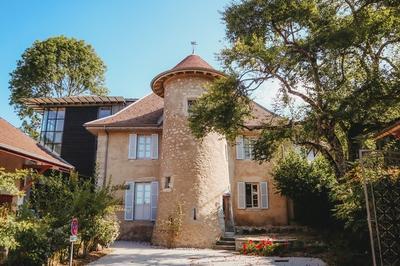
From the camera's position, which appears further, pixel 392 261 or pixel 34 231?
pixel 34 231

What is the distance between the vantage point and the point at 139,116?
60.8ft

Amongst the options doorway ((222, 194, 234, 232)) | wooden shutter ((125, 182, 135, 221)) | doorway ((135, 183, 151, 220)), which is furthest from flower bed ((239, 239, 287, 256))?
wooden shutter ((125, 182, 135, 221))

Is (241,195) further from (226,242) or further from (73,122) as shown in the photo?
(73,122)

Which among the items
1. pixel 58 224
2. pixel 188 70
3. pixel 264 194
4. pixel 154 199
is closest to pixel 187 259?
pixel 58 224

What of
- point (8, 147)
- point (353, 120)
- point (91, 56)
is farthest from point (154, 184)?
point (91, 56)

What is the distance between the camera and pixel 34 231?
7.75 m

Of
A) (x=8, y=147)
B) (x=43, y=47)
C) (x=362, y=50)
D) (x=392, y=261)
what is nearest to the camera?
(x=392, y=261)

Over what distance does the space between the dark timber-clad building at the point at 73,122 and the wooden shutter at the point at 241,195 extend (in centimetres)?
904

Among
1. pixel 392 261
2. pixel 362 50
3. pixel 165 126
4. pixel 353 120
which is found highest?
pixel 362 50

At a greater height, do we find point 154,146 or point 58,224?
point 154,146

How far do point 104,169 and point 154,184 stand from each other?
2.83 m

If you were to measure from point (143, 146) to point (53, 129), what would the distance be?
7.35 metres

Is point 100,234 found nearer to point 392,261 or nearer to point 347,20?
point 392,261

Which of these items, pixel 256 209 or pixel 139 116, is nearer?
pixel 256 209
